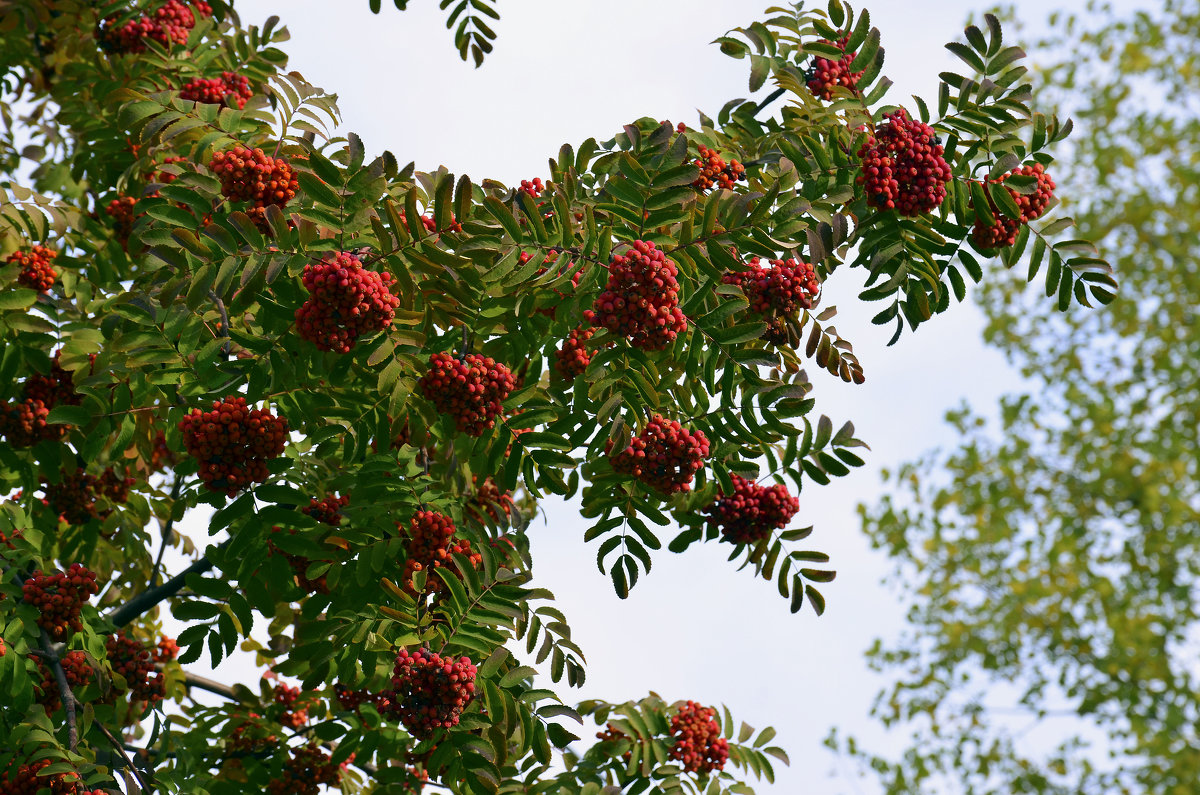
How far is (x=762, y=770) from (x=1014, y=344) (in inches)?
376

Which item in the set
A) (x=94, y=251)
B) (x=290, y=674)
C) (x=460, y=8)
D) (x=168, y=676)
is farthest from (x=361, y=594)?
(x=460, y=8)

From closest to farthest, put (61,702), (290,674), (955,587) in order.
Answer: (61,702)
(290,674)
(955,587)

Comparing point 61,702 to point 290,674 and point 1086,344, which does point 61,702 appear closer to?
point 290,674

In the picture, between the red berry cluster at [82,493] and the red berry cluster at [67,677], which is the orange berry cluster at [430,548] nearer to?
the red berry cluster at [67,677]

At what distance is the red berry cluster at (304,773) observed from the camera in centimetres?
353

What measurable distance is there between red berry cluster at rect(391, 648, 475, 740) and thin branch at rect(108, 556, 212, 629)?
1.37 m

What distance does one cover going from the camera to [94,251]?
3.95 m

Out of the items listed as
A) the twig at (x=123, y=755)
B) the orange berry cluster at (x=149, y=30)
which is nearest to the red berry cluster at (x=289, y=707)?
the twig at (x=123, y=755)

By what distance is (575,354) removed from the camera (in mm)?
2932

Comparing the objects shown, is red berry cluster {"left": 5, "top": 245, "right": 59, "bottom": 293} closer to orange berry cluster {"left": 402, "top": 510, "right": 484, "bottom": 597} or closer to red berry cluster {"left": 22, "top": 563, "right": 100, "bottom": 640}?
red berry cluster {"left": 22, "top": 563, "right": 100, "bottom": 640}

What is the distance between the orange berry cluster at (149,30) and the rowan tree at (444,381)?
568 mm

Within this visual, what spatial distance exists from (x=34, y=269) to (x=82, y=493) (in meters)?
0.73

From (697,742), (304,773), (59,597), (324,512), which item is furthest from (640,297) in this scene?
(304,773)

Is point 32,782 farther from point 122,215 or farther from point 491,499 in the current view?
point 122,215
